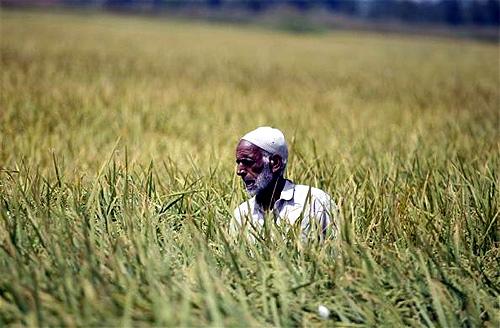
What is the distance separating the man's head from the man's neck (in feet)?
0.19

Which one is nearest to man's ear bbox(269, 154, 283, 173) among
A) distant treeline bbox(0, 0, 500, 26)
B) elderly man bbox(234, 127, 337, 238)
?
elderly man bbox(234, 127, 337, 238)

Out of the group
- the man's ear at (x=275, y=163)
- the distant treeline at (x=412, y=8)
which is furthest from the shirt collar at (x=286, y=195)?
the distant treeline at (x=412, y=8)

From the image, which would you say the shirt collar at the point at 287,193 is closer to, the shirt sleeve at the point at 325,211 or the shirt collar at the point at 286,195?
the shirt collar at the point at 286,195

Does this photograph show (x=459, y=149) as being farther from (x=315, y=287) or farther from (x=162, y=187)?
A: (x=315, y=287)

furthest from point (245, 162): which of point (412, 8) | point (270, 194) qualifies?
point (412, 8)

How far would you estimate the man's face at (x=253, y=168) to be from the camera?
2.47 metres

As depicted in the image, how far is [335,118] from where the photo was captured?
648 cm

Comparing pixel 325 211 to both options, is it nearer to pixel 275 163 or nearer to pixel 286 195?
pixel 286 195

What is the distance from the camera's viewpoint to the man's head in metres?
2.46

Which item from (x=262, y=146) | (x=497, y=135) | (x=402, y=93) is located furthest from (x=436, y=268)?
(x=402, y=93)

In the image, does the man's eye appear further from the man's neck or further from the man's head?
the man's neck

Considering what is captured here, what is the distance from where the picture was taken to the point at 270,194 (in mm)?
2592

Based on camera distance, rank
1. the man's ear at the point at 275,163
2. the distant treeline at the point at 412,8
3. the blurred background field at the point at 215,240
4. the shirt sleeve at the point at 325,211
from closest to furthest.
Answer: the blurred background field at the point at 215,240
the shirt sleeve at the point at 325,211
the man's ear at the point at 275,163
the distant treeline at the point at 412,8

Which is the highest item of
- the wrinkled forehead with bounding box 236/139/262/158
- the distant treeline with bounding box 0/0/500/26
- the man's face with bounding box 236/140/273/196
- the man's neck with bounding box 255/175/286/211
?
the distant treeline with bounding box 0/0/500/26
